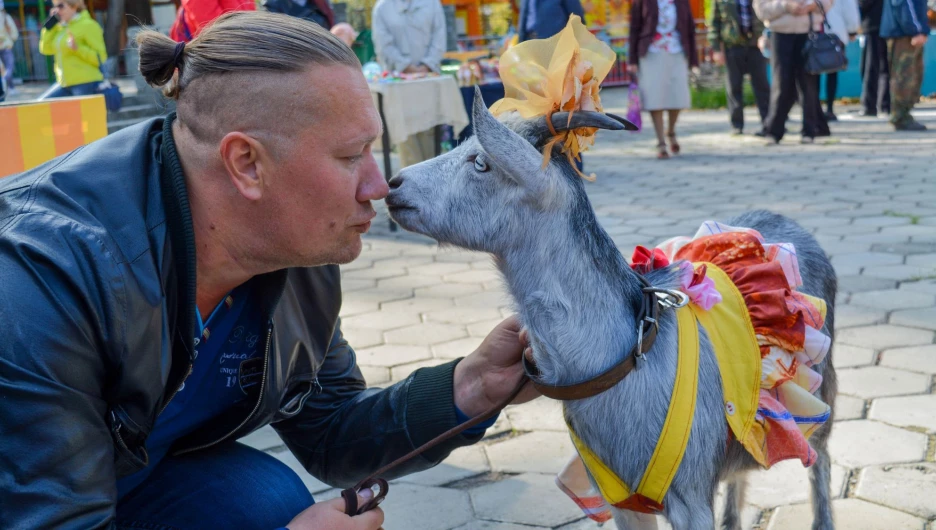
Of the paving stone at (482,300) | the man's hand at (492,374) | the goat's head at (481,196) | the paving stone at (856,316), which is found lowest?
the paving stone at (482,300)

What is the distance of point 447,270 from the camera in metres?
6.12

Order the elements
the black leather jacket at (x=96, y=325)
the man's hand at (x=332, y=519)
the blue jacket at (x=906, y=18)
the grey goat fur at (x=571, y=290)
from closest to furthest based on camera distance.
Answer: the black leather jacket at (x=96, y=325) < the man's hand at (x=332, y=519) < the grey goat fur at (x=571, y=290) < the blue jacket at (x=906, y=18)

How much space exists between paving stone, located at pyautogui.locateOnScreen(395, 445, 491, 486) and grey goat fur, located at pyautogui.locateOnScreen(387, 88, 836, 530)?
120 centimetres

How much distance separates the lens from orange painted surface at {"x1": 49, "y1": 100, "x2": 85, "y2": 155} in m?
3.82

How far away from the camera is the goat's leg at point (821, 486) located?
2.84 m

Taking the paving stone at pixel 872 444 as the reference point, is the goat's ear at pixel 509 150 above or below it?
above

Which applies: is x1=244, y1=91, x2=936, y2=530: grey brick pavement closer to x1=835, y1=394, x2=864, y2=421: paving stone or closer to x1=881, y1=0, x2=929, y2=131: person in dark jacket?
x1=835, y1=394, x2=864, y2=421: paving stone

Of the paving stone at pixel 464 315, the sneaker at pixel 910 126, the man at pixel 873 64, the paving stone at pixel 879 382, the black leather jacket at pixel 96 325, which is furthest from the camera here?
the man at pixel 873 64

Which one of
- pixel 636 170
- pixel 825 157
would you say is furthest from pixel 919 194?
pixel 636 170

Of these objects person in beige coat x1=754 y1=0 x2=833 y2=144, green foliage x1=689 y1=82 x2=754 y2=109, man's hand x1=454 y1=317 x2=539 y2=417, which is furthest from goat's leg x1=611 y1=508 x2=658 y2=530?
green foliage x1=689 y1=82 x2=754 y2=109

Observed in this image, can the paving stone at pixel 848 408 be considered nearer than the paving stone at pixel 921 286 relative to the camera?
Yes

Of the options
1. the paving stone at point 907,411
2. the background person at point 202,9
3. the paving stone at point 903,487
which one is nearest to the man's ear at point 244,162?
Result: the paving stone at point 903,487

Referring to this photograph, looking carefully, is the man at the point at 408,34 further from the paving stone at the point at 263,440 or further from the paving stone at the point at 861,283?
the paving stone at the point at 263,440

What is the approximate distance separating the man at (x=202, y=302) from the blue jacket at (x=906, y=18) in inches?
397
